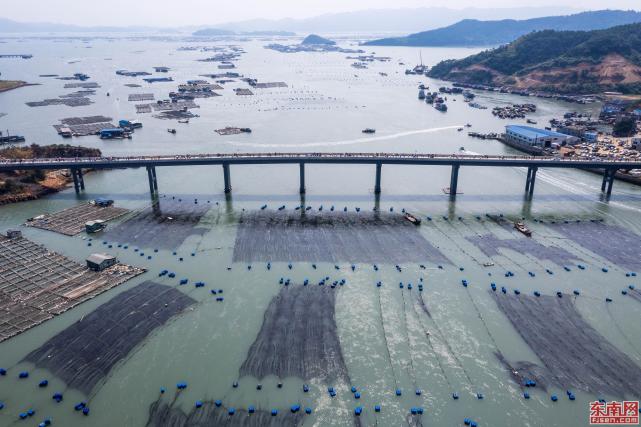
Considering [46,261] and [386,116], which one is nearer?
[46,261]

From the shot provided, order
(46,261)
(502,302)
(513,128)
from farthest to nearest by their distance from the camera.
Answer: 1. (513,128)
2. (46,261)
3. (502,302)

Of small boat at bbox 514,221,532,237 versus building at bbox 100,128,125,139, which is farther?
building at bbox 100,128,125,139

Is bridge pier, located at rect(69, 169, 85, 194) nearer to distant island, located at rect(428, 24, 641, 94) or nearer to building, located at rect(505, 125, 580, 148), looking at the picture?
building, located at rect(505, 125, 580, 148)

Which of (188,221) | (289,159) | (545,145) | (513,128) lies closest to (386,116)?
(513,128)

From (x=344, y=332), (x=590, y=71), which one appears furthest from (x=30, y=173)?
(x=590, y=71)

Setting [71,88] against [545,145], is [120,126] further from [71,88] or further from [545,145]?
[545,145]

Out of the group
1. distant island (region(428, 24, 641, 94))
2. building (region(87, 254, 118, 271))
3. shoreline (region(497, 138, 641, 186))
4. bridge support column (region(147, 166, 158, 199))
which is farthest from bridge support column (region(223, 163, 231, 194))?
distant island (region(428, 24, 641, 94))
